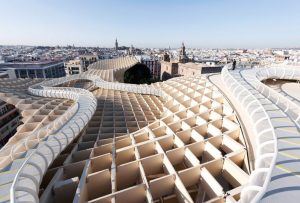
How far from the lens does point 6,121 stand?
40.6 metres

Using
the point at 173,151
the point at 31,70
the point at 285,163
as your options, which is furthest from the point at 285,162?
the point at 31,70

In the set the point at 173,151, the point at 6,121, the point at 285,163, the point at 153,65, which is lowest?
the point at 6,121

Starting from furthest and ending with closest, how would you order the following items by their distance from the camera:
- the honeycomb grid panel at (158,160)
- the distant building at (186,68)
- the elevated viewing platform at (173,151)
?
the distant building at (186,68) < the honeycomb grid panel at (158,160) < the elevated viewing platform at (173,151)

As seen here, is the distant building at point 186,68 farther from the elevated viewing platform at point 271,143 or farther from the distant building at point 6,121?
the elevated viewing platform at point 271,143

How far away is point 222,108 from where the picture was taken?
56.9 ft

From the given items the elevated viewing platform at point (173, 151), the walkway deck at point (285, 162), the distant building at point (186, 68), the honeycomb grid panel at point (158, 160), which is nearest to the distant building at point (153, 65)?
the distant building at point (186, 68)

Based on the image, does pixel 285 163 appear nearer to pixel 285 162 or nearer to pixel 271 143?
pixel 285 162

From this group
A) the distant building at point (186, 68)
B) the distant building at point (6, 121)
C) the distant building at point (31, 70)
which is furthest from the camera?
the distant building at point (31, 70)

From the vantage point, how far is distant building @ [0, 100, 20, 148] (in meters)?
39.0

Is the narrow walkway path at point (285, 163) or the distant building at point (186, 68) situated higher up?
the narrow walkway path at point (285, 163)

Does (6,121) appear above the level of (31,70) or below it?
below

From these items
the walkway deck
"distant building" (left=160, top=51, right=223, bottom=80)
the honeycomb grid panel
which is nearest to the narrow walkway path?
the walkway deck

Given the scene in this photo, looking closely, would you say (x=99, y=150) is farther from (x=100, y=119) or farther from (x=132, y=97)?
(x=132, y=97)

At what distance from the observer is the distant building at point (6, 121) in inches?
1536
